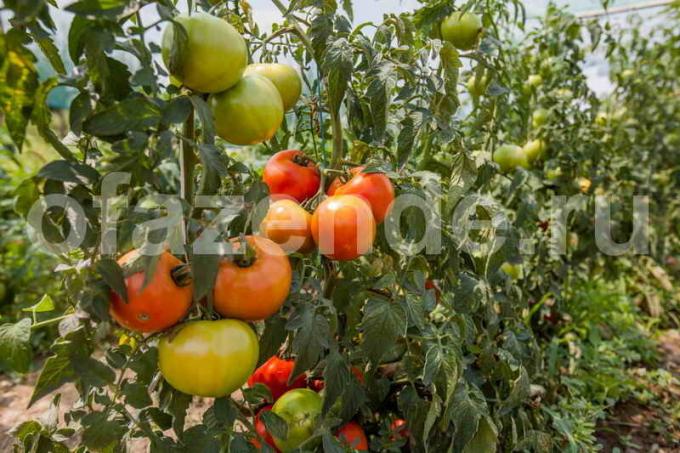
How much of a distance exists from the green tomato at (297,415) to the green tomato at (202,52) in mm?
513

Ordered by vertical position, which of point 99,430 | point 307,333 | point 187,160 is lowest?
point 99,430

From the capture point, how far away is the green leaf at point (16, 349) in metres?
0.59

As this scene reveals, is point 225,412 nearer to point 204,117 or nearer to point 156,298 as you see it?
point 156,298

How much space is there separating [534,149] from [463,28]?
0.78 metres

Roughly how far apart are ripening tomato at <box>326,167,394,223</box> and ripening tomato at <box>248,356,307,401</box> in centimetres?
36

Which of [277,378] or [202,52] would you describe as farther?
[277,378]

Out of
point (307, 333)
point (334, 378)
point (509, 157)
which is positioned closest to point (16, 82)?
point (307, 333)

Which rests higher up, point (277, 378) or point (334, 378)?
point (334, 378)

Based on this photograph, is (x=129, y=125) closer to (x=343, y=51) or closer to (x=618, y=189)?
(x=343, y=51)

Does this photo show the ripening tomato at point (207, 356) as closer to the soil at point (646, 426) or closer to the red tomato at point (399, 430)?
the red tomato at point (399, 430)

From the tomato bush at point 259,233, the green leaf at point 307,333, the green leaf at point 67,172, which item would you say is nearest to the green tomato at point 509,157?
the tomato bush at point 259,233

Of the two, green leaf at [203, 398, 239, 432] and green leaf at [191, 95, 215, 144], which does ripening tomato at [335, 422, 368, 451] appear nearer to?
green leaf at [203, 398, 239, 432]

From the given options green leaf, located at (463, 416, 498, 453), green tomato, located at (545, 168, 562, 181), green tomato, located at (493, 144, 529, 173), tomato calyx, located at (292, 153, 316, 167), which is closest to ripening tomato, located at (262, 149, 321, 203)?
tomato calyx, located at (292, 153, 316, 167)

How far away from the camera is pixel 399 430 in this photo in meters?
0.95
